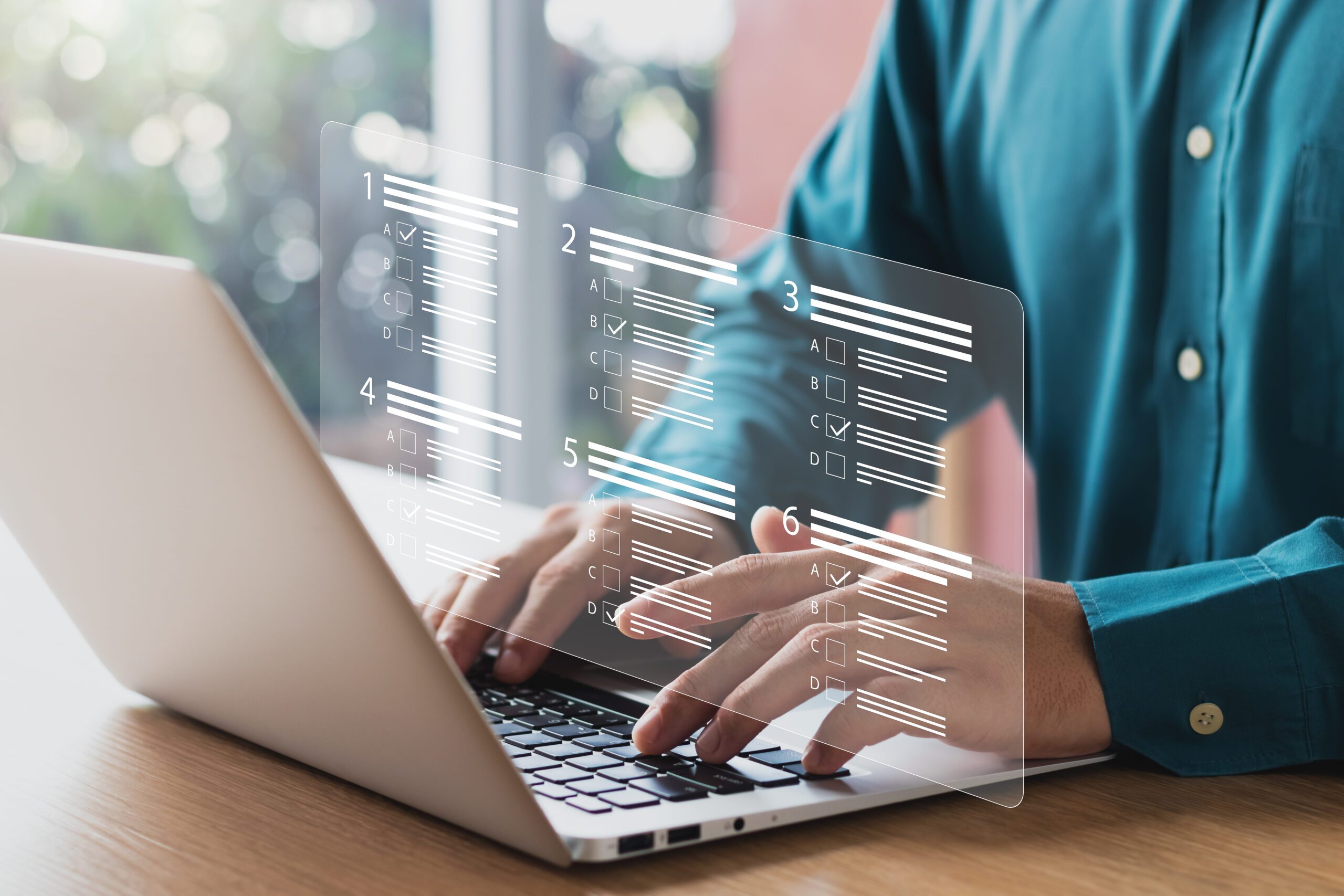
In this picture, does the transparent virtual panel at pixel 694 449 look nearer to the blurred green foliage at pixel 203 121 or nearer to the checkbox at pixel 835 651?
the checkbox at pixel 835 651

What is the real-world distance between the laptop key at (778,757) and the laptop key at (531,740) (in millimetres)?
101

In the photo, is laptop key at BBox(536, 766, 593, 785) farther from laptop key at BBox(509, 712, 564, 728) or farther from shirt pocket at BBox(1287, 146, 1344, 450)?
shirt pocket at BBox(1287, 146, 1344, 450)

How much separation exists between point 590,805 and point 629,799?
0.02m

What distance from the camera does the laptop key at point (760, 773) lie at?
0.53 meters

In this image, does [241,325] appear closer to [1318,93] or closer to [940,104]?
[1318,93]

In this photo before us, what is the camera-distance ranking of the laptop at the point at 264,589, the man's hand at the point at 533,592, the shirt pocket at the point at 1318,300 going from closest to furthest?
the laptop at the point at 264,589, the man's hand at the point at 533,592, the shirt pocket at the point at 1318,300

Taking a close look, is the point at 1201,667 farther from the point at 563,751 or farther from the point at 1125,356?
the point at 1125,356

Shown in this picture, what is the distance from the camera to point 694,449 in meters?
0.62

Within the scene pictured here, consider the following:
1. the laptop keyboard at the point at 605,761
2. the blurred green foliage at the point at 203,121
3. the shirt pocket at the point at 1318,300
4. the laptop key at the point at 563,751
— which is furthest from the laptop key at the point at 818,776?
the blurred green foliage at the point at 203,121

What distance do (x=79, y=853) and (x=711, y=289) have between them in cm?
36

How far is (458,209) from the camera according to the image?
682 millimetres

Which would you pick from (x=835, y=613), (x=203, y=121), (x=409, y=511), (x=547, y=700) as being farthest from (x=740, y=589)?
(x=203, y=121)

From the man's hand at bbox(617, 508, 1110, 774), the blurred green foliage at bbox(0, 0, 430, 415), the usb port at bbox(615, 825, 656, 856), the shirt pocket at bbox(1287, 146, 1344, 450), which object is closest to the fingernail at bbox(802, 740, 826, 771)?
the man's hand at bbox(617, 508, 1110, 774)

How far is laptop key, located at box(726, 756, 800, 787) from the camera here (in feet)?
1.73
